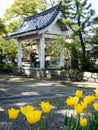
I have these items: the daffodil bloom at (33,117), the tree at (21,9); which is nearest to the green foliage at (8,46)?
the tree at (21,9)

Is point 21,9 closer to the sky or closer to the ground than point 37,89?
closer to the sky

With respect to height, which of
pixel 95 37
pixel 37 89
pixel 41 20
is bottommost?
pixel 37 89

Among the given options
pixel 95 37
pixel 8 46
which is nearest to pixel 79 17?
pixel 95 37

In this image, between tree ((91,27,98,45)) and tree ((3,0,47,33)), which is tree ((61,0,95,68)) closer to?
tree ((91,27,98,45))

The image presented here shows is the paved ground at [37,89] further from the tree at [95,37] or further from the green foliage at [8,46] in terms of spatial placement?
the green foliage at [8,46]

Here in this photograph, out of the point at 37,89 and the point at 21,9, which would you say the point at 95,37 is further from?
the point at 21,9

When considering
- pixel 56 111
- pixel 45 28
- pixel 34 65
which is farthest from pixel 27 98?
pixel 34 65

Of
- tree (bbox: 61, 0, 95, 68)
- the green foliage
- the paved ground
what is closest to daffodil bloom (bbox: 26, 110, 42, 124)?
the paved ground

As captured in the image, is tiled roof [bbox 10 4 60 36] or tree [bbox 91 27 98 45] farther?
tiled roof [bbox 10 4 60 36]

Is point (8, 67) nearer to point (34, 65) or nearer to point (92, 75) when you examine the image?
point (34, 65)

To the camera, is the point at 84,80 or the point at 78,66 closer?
the point at 84,80

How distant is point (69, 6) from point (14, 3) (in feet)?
45.0

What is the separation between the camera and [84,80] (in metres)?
13.0

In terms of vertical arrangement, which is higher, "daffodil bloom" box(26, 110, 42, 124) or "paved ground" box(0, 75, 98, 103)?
"daffodil bloom" box(26, 110, 42, 124)
